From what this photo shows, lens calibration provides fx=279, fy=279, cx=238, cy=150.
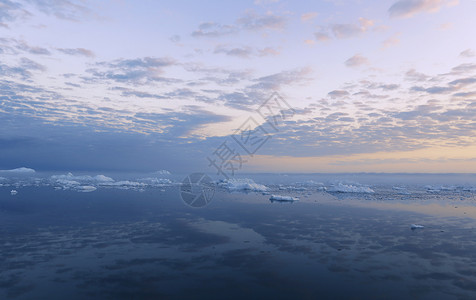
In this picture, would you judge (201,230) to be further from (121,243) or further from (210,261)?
(210,261)

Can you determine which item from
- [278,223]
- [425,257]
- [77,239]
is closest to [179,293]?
[77,239]

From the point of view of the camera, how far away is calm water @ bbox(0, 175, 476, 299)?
439 inches

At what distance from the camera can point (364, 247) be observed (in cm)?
1742

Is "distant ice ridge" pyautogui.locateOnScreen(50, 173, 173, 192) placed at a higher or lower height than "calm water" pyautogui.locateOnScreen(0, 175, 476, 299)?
higher

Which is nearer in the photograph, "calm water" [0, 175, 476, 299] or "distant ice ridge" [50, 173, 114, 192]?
"calm water" [0, 175, 476, 299]

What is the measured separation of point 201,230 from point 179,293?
1123 cm

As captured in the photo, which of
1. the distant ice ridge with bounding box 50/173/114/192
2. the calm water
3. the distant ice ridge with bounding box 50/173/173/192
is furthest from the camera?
the distant ice ridge with bounding box 50/173/173/192

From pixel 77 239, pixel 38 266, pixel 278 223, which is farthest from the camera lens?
pixel 278 223

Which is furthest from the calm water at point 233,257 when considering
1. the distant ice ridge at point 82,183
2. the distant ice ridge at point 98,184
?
the distant ice ridge at point 98,184

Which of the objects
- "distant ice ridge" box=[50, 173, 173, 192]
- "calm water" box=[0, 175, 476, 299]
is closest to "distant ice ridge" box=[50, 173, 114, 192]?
"distant ice ridge" box=[50, 173, 173, 192]

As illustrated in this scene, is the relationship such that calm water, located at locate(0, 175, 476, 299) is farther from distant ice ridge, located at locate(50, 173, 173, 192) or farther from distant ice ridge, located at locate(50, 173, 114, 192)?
distant ice ridge, located at locate(50, 173, 173, 192)

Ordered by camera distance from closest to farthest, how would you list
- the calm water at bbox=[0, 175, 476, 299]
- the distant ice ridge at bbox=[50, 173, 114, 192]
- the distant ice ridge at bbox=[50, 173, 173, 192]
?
the calm water at bbox=[0, 175, 476, 299] < the distant ice ridge at bbox=[50, 173, 114, 192] < the distant ice ridge at bbox=[50, 173, 173, 192]

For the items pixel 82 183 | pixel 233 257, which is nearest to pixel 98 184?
pixel 82 183

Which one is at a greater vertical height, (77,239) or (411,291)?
(77,239)
